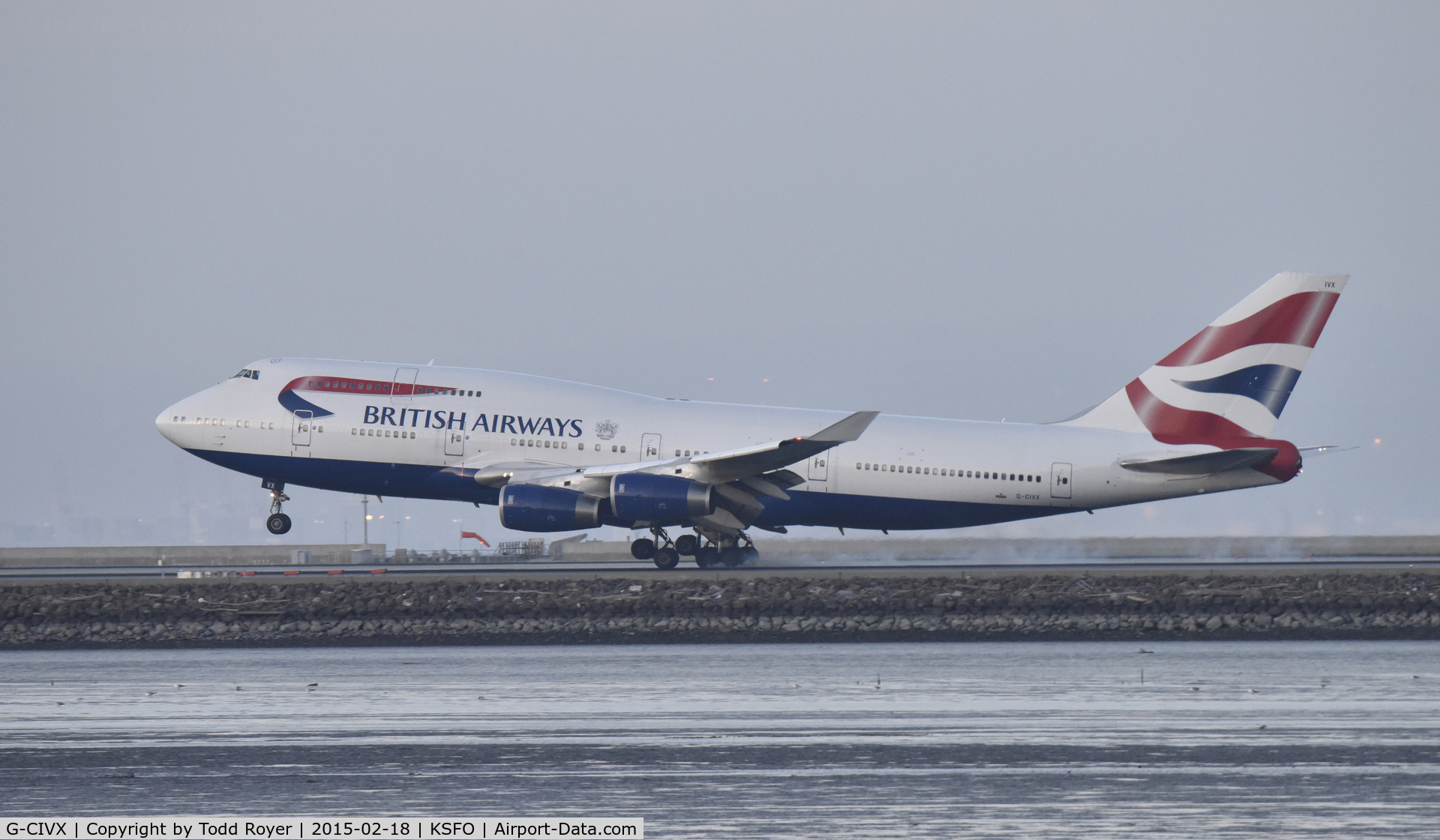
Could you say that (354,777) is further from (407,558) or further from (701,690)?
(407,558)

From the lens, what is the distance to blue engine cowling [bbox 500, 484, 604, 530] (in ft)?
112

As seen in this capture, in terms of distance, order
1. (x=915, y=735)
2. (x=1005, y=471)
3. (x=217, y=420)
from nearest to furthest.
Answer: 1. (x=915, y=735)
2. (x=1005, y=471)
3. (x=217, y=420)

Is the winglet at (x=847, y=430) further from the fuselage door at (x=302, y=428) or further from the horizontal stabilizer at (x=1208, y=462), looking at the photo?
the fuselage door at (x=302, y=428)

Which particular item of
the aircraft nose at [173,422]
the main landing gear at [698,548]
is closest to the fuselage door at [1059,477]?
the main landing gear at [698,548]

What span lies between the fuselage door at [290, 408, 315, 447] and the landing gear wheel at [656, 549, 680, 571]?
10.2 m

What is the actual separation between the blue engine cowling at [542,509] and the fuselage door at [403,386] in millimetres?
4524

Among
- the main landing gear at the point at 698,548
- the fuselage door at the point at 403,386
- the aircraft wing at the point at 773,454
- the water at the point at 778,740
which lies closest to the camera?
the water at the point at 778,740

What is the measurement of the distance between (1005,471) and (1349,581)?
359 inches

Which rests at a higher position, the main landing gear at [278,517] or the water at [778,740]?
the main landing gear at [278,517]

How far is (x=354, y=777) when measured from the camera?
13.2m

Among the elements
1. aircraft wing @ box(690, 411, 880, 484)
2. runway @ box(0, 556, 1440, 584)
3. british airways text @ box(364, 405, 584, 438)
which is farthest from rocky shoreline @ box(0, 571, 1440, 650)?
british airways text @ box(364, 405, 584, 438)

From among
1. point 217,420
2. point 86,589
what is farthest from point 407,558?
point 86,589

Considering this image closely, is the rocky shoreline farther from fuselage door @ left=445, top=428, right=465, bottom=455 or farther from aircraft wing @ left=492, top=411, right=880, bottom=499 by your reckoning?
fuselage door @ left=445, top=428, right=465, bottom=455

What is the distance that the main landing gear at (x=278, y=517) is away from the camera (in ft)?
127
